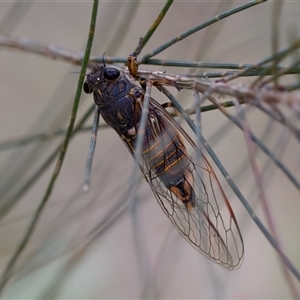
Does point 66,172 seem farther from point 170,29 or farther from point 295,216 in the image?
point 295,216

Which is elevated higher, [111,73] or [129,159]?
[129,159]

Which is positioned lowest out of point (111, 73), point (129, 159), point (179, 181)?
point (179, 181)

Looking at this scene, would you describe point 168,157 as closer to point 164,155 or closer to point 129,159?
point 164,155

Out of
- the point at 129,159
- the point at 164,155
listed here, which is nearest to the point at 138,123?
the point at 164,155

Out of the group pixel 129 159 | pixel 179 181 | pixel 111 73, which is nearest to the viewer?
pixel 111 73

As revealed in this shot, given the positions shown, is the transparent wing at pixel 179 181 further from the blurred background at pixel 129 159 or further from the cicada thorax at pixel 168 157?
the blurred background at pixel 129 159

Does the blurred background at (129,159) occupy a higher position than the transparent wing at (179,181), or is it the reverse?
the blurred background at (129,159)

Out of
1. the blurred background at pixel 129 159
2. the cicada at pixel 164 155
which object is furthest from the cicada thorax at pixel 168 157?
the blurred background at pixel 129 159

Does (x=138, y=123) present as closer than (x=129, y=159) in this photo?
Yes
